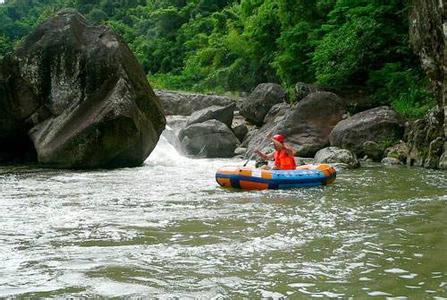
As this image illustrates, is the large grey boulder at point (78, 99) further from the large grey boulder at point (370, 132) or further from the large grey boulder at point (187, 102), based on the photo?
the large grey boulder at point (187, 102)

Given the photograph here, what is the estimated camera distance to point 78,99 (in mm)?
14055

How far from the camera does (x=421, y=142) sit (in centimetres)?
1356

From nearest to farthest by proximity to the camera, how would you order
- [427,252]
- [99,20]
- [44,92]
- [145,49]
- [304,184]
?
1. [427,252]
2. [304,184]
3. [44,92]
4. [145,49]
5. [99,20]

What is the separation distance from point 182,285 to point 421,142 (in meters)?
10.7

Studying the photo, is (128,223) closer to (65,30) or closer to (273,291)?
(273,291)

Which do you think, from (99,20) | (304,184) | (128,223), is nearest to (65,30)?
(304,184)

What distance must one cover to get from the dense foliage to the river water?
863cm

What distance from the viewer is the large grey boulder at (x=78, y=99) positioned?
13516 mm

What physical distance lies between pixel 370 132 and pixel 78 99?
7875 millimetres

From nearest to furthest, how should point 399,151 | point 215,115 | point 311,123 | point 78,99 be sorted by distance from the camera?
point 78,99
point 399,151
point 311,123
point 215,115

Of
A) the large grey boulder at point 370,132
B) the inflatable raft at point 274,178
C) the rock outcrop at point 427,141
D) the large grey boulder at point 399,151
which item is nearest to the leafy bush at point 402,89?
the large grey boulder at point 370,132

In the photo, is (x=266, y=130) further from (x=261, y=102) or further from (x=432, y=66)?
(x=432, y=66)

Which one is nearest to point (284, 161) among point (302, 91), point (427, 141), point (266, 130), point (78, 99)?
point (427, 141)

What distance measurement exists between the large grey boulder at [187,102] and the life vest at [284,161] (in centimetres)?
1368
